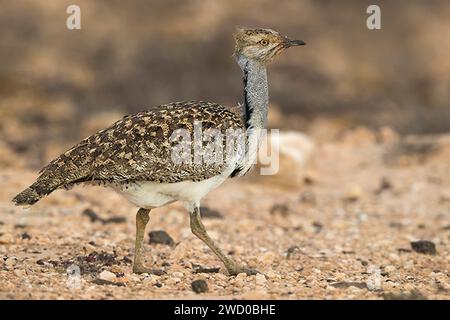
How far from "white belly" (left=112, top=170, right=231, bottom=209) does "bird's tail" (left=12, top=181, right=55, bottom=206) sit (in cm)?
49

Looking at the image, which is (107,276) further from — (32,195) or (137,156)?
(137,156)

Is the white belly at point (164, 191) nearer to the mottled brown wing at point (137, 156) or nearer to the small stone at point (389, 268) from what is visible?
the mottled brown wing at point (137, 156)

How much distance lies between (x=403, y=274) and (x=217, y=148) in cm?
200

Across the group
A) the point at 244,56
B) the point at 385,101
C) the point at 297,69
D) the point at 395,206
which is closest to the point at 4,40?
the point at 297,69

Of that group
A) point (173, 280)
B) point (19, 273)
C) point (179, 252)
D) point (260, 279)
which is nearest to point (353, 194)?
point (179, 252)

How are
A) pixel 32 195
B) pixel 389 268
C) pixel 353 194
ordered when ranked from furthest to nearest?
pixel 353 194
pixel 389 268
pixel 32 195

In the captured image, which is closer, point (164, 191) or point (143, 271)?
point (164, 191)

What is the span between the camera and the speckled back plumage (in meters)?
5.47

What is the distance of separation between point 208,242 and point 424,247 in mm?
2487

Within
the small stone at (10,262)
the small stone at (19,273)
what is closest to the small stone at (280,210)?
the small stone at (10,262)

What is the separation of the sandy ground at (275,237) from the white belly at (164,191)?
0.58 m

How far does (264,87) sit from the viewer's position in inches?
244

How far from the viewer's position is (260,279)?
579 centimetres
